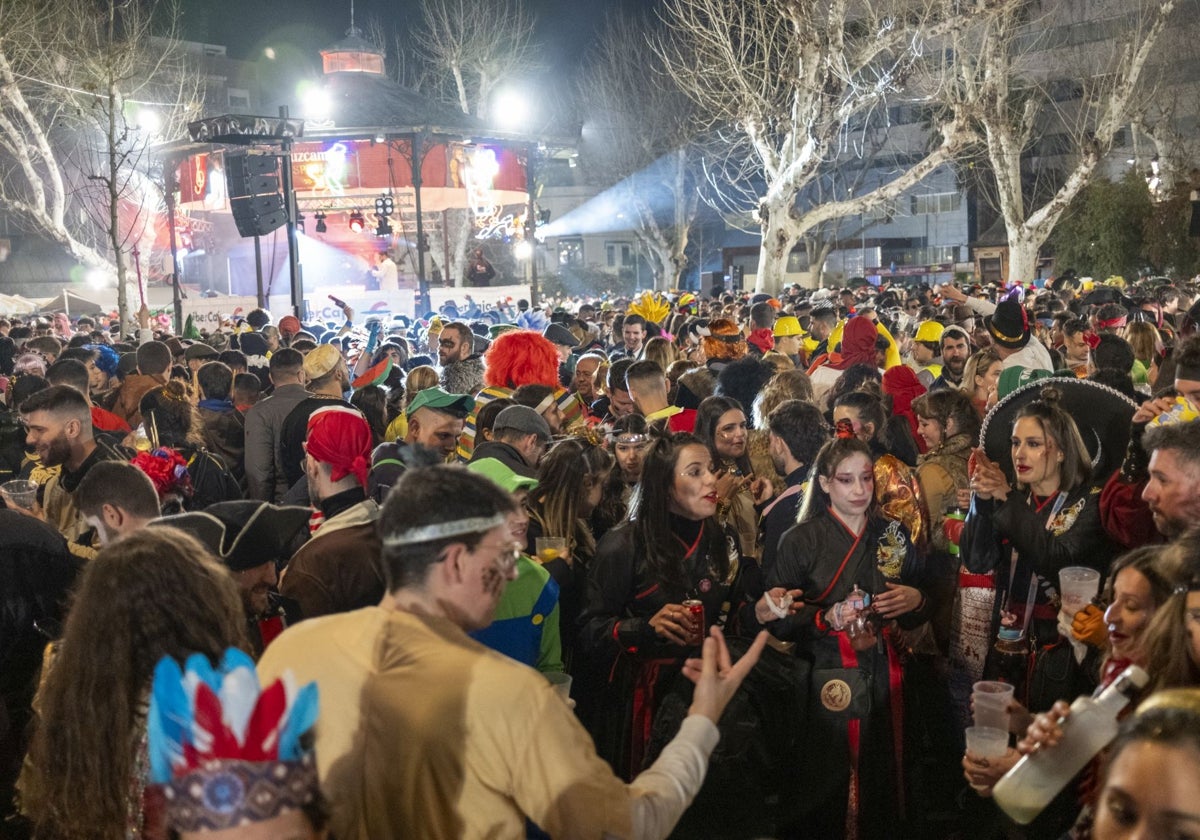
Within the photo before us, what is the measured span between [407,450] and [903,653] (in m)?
2.35

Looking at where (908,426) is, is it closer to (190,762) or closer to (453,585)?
(453,585)

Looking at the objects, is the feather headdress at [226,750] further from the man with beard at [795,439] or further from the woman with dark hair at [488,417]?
the woman with dark hair at [488,417]

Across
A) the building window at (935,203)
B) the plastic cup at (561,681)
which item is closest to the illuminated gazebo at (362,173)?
the plastic cup at (561,681)

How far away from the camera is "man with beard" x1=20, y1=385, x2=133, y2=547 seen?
5586 millimetres

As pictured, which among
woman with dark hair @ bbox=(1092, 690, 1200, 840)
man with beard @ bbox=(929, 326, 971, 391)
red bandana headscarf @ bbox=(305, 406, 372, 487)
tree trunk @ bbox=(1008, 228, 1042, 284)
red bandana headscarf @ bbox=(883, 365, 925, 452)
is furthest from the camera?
tree trunk @ bbox=(1008, 228, 1042, 284)

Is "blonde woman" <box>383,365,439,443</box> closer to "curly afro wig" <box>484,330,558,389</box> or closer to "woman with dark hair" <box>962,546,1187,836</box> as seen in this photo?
"curly afro wig" <box>484,330,558,389</box>

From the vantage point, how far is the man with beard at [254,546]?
3.92m

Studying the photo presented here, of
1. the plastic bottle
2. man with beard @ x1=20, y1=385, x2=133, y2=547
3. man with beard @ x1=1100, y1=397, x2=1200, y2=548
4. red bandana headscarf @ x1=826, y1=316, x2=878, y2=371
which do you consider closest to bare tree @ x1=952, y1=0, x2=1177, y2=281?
red bandana headscarf @ x1=826, y1=316, x2=878, y2=371

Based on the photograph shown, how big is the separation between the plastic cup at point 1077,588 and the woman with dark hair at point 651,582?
1314 mm

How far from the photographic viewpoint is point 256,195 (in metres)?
17.8

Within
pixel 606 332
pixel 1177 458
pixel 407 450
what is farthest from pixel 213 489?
pixel 606 332

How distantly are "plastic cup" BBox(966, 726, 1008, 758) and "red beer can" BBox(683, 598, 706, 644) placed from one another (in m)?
1.32

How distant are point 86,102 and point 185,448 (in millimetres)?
31303

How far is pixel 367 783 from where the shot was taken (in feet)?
7.89
